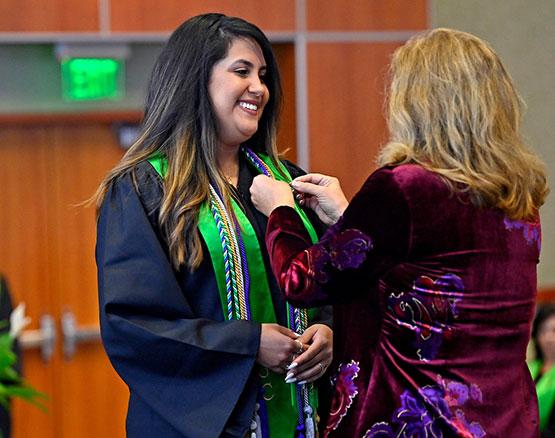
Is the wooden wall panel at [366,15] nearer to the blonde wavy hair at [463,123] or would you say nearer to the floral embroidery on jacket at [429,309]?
the blonde wavy hair at [463,123]

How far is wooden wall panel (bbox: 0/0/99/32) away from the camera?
14.3 feet

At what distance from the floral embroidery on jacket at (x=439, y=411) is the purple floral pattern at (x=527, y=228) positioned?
1.00 feet

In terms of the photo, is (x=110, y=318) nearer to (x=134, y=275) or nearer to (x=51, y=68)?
(x=134, y=275)

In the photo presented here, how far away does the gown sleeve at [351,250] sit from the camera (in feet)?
6.38

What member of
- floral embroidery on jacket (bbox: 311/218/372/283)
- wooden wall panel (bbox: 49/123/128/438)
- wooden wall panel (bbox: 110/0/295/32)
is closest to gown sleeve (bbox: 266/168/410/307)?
floral embroidery on jacket (bbox: 311/218/372/283)

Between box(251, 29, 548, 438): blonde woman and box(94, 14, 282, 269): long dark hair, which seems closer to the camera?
box(251, 29, 548, 438): blonde woman

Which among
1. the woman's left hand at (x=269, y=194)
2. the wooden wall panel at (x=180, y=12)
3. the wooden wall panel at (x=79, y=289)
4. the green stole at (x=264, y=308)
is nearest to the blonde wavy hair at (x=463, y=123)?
the woman's left hand at (x=269, y=194)

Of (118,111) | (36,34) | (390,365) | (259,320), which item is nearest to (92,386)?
(118,111)

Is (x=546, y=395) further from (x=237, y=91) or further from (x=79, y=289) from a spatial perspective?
(x=79, y=289)

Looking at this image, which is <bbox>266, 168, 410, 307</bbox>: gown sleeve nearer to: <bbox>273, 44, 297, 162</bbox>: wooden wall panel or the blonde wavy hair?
the blonde wavy hair

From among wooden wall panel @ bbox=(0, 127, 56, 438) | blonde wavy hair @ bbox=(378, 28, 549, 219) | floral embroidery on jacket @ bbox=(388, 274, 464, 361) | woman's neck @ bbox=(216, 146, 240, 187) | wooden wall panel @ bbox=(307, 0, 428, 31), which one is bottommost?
wooden wall panel @ bbox=(0, 127, 56, 438)

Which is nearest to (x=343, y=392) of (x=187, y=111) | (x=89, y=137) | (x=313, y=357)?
(x=313, y=357)

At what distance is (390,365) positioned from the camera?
204cm

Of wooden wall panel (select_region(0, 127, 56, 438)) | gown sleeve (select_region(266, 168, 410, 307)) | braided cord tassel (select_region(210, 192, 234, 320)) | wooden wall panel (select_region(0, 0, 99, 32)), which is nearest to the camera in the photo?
gown sleeve (select_region(266, 168, 410, 307))
